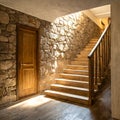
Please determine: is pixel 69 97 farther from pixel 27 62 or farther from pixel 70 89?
pixel 27 62

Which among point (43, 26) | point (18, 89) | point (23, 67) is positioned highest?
point (43, 26)

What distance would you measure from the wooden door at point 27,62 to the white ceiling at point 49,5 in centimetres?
49

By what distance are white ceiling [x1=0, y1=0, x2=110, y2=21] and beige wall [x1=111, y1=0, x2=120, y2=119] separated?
363 millimetres

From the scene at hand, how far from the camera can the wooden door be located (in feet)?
11.8

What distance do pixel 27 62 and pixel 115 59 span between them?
7.07 feet

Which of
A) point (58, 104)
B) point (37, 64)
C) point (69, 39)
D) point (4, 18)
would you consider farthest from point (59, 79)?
point (4, 18)

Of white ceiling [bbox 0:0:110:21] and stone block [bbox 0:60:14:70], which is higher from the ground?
white ceiling [bbox 0:0:110:21]

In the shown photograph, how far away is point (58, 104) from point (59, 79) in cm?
119

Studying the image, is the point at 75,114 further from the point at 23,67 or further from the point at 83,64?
the point at 83,64

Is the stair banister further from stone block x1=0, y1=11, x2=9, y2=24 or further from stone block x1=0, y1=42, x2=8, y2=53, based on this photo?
stone block x1=0, y1=11, x2=9, y2=24

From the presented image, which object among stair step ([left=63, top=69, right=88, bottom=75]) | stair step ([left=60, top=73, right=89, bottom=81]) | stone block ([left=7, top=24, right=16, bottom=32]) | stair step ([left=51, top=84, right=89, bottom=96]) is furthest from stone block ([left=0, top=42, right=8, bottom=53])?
stair step ([left=63, top=69, right=88, bottom=75])

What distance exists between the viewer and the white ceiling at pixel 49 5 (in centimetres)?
305

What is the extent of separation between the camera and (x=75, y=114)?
283cm

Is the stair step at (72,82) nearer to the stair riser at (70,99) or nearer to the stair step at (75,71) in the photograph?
the stair step at (75,71)
